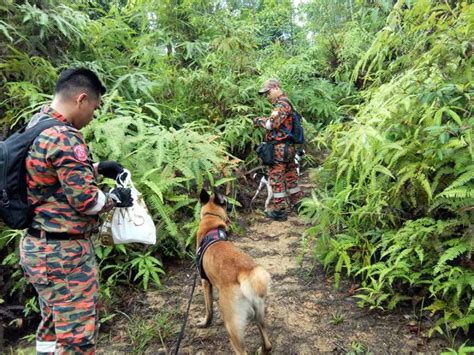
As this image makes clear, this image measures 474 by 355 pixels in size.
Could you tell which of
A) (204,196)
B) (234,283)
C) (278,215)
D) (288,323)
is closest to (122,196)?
(234,283)

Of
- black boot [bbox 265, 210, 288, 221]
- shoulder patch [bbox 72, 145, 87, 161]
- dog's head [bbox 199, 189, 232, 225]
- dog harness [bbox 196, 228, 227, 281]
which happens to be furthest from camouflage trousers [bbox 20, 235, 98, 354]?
black boot [bbox 265, 210, 288, 221]

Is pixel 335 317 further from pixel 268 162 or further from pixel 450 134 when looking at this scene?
pixel 268 162

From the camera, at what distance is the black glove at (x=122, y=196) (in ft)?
8.89

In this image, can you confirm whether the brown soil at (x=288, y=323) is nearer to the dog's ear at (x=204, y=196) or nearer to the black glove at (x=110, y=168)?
the dog's ear at (x=204, y=196)

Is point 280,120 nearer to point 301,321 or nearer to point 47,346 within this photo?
point 301,321

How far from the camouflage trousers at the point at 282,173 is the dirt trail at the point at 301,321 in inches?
72.2

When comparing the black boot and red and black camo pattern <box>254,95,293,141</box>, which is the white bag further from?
red and black camo pattern <box>254,95,293,141</box>

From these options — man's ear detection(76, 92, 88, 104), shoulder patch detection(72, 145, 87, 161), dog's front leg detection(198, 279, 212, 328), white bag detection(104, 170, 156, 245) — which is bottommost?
dog's front leg detection(198, 279, 212, 328)

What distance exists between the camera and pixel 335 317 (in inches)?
149

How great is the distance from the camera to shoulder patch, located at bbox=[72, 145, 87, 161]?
2387mm

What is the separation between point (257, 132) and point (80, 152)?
5.54 m

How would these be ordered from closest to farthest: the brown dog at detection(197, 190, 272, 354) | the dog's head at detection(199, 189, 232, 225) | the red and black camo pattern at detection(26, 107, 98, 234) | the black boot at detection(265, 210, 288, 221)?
the red and black camo pattern at detection(26, 107, 98, 234)
the brown dog at detection(197, 190, 272, 354)
the dog's head at detection(199, 189, 232, 225)
the black boot at detection(265, 210, 288, 221)

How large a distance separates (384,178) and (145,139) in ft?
11.0

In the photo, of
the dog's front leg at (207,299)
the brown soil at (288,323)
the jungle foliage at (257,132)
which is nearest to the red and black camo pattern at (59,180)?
the dog's front leg at (207,299)
